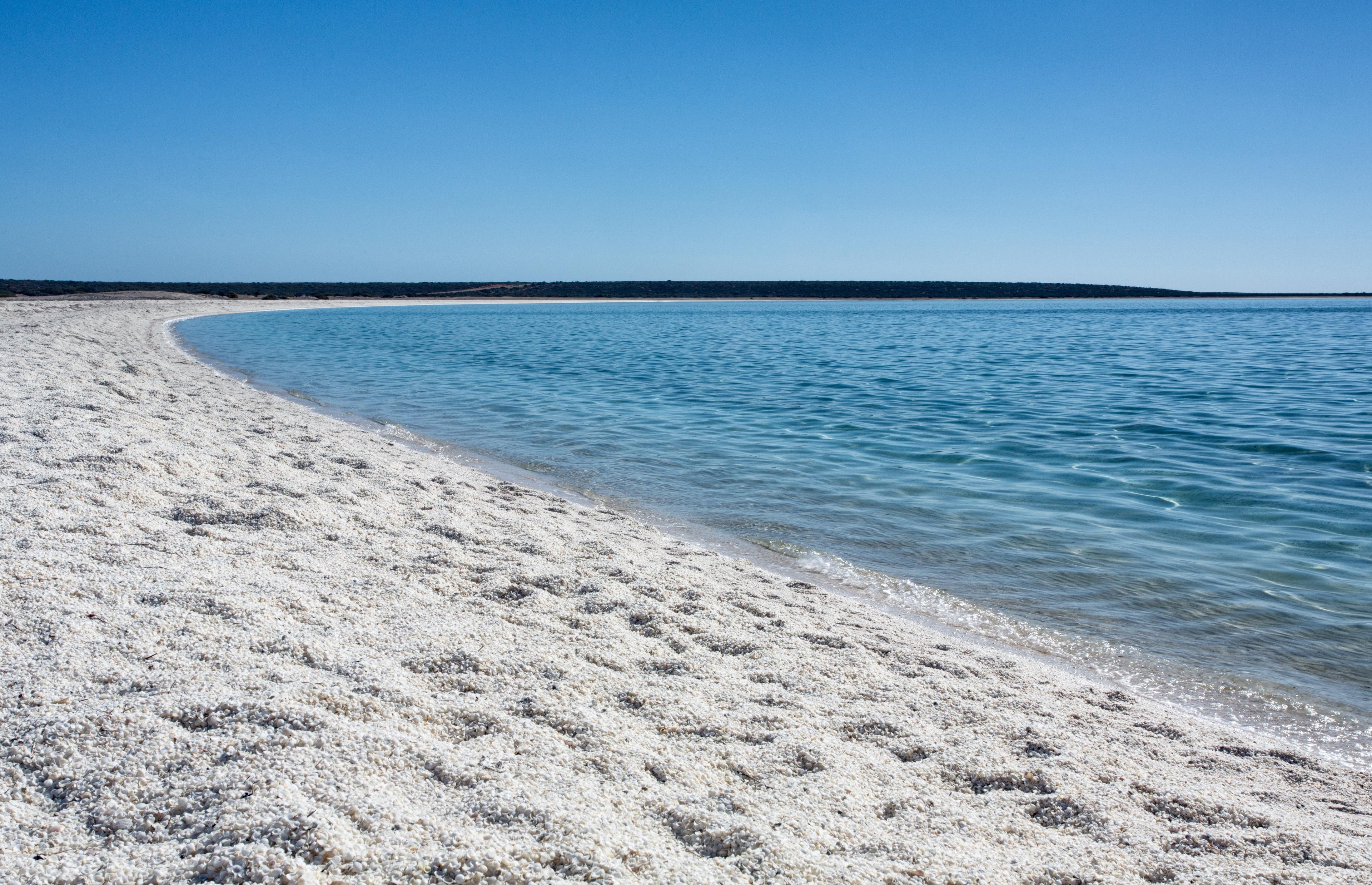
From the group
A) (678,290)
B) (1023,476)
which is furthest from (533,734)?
(678,290)

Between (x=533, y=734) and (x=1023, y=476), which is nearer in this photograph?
(x=533, y=734)

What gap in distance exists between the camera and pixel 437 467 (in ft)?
24.3

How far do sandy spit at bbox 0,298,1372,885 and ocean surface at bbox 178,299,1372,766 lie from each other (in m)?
0.79

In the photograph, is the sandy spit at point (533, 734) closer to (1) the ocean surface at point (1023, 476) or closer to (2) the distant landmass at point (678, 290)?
(1) the ocean surface at point (1023, 476)

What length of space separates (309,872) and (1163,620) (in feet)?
14.9

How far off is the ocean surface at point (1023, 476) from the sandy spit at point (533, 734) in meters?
0.79

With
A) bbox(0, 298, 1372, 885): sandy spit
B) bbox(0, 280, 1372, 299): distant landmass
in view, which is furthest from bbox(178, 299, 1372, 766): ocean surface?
bbox(0, 280, 1372, 299): distant landmass

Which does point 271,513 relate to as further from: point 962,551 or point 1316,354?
point 1316,354

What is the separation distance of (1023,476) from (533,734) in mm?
6615

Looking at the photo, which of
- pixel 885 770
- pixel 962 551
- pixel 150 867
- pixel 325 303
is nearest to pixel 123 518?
pixel 150 867

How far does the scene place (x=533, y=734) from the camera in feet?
8.25

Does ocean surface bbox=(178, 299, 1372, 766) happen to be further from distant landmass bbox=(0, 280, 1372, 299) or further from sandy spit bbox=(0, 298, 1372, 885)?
distant landmass bbox=(0, 280, 1372, 299)

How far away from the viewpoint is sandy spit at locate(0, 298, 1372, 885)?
1.95 m

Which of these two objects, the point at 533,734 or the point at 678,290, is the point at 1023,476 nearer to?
the point at 533,734
